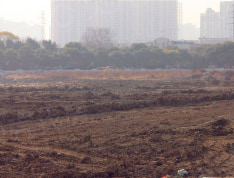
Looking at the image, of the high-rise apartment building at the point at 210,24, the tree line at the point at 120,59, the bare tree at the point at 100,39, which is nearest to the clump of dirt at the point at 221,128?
the tree line at the point at 120,59

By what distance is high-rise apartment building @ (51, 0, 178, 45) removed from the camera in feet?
475

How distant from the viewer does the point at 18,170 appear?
28.5ft

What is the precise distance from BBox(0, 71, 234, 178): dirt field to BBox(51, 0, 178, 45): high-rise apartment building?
124471 mm

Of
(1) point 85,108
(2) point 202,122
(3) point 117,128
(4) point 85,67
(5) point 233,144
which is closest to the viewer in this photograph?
(5) point 233,144

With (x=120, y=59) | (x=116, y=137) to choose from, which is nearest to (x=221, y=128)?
(x=116, y=137)

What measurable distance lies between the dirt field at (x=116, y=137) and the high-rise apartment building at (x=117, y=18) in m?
124

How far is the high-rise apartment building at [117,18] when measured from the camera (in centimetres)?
14475

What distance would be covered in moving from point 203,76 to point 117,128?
29.7m

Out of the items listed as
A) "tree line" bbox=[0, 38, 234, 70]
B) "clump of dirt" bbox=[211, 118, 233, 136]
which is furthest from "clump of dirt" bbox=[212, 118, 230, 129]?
"tree line" bbox=[0, 38, 234, 70]

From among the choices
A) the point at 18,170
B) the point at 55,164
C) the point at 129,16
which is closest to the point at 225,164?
the point at 55,164

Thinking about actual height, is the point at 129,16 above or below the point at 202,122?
above

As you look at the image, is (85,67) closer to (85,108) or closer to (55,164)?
(85,108)

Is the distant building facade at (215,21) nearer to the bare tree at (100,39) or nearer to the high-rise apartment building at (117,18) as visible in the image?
the high-rise apartment building at (117,18)

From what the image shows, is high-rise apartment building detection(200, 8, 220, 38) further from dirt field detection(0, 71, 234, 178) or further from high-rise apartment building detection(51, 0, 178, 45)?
dirt field detection(0, 71, 234, 178)
